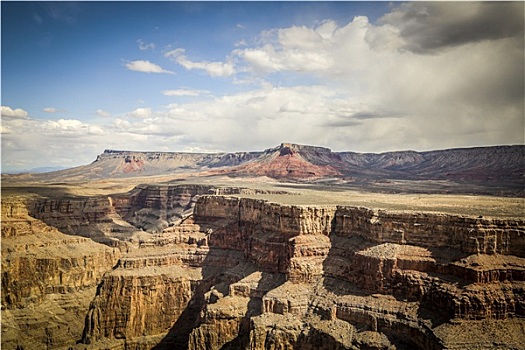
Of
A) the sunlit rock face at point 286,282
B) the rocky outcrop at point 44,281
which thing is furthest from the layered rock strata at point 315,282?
the rocky outcrop at point 44,281

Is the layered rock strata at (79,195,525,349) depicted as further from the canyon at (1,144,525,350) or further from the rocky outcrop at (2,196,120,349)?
the rocky outcrop at (2,196,120,349)

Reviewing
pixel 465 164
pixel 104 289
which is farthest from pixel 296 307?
pixel 465 164

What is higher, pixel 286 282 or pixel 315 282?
pixel 315 282

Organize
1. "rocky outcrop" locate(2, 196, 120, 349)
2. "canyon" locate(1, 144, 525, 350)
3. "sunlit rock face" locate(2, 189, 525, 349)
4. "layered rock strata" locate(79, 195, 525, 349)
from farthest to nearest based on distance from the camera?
"rocky outcrop" locate(2, 196, 120, 349) → "canyon" locate(1, 144, 525, 350) → "sunlit rock face" locate(2, 189, 525, 349) → "layered rock strata" locate(79, 195, 525, 349)

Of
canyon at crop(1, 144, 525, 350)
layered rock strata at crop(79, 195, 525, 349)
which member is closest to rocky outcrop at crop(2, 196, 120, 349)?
canyon at crop(1, 144, 525, 350)

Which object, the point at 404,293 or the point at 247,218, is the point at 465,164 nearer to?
the point at 247,218

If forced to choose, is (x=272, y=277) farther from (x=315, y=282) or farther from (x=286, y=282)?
(x=315, y=282)

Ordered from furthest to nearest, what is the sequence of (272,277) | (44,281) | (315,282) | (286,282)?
(44,281), (272,277), (286,282), (315,282)

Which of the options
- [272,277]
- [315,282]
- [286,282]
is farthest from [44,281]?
[315,282]
